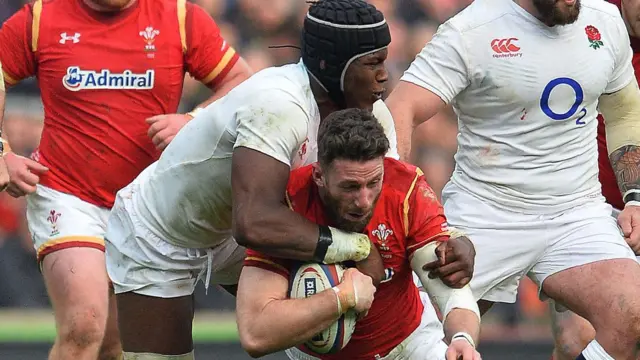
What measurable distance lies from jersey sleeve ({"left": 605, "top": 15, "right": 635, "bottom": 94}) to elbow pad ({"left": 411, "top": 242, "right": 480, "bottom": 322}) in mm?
1810

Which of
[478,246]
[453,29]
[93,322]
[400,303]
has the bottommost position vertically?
[93,322]

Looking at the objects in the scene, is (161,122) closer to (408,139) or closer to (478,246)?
(408,139)

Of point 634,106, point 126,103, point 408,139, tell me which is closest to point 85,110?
point 126,103

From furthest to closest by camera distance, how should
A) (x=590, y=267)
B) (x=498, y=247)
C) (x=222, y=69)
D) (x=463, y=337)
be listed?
(x=222, y=69) < (x=498, y=247) < (x=590, y=267) < (x=463, y=337)

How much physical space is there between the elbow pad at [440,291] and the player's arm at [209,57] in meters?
2.10

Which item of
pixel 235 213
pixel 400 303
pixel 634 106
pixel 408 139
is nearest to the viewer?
pixel 235 213

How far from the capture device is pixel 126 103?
267 inches

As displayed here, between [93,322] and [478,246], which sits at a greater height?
[478,246]

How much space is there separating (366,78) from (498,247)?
1.58 m

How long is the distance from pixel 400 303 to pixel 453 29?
5.20ft

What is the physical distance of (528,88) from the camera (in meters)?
6.24

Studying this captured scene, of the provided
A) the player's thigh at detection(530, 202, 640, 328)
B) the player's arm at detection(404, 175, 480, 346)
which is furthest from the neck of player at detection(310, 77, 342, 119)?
the player's thigh at detection(530, 202, 640, 328)

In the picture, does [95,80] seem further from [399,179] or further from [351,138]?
[351,138]

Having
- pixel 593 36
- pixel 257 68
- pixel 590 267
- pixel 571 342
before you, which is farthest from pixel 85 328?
pixel 257 68
